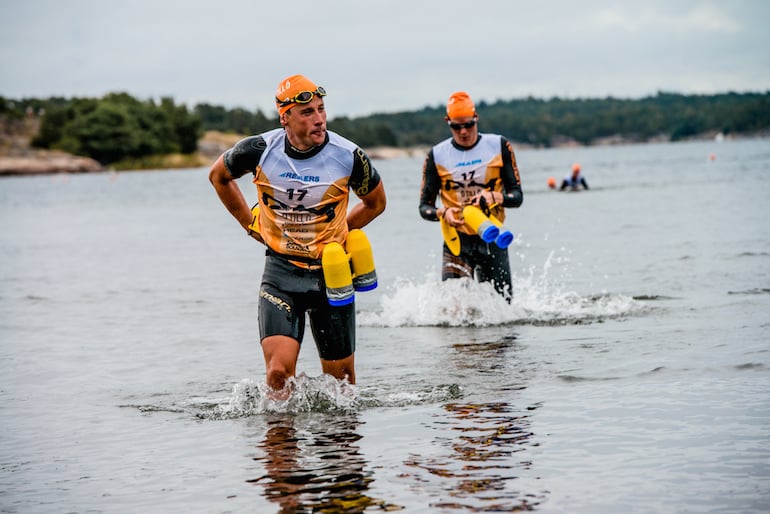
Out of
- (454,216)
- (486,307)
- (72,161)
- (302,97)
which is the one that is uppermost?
(72,161)

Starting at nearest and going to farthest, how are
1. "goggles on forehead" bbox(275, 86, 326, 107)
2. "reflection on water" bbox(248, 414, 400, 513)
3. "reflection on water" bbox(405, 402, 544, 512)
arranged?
1. "reflection on water" bbox(405, 402, 544, 512)
2. "reflection on water" bbox(248, 414, 400, 513)
3. "goggles on forehead" bbox(275, 86, 326, 107)

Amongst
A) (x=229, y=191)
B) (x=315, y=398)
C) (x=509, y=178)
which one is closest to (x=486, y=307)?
(x=509, y=178)

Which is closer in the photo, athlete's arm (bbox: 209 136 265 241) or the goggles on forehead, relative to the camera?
the goggles on forehead

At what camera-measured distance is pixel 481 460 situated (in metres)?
6.46

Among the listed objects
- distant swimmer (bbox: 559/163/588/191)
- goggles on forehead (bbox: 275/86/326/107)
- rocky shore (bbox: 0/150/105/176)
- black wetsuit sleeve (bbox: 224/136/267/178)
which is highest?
rocky shore (bbox: 0/150/105/176)

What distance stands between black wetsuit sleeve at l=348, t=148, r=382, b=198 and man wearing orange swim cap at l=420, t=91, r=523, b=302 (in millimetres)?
3432

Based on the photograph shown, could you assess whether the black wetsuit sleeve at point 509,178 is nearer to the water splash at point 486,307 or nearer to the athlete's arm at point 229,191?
the water splash at point 486,307

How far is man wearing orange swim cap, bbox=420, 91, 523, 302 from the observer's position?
10.7 meters

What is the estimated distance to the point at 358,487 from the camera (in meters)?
6.10

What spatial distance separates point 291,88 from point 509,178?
13.3 ft

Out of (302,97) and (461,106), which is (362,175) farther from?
(461,106)

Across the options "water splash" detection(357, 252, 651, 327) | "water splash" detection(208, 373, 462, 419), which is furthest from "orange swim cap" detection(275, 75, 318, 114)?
"water splash" detection(357, 252, 651, 327)

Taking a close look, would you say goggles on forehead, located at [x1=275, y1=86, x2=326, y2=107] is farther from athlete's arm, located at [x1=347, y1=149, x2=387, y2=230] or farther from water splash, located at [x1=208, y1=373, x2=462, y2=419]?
water splash, located at [x1=208, y1=373, x2=462, y2=419]

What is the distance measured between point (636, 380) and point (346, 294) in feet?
8.75
